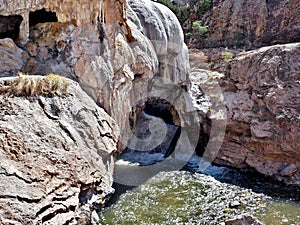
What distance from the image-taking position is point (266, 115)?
36.5 ft

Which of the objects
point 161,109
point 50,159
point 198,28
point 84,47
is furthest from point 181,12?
point 50,159

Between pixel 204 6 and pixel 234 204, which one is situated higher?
pixel 204 6

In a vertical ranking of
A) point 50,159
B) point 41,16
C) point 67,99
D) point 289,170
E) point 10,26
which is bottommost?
point 289,170

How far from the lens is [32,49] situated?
7.34 metres

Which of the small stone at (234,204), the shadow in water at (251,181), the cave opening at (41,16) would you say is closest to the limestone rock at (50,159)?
the cave opening at (41,16)

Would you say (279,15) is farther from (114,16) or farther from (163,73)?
(114,16)

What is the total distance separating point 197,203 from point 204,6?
21838mm

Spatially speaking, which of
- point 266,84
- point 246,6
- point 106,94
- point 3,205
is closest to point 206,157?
point 266,84

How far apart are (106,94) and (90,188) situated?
307 centimetres

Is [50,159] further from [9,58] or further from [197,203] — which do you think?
[197,203]

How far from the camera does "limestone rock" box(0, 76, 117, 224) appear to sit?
416cm

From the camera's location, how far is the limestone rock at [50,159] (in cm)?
416

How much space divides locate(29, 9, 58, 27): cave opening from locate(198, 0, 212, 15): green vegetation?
20.2m

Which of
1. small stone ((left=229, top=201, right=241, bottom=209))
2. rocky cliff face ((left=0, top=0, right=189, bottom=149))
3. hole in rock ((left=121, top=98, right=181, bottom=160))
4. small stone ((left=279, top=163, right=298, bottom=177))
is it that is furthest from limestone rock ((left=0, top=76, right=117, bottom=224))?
hole in rock ((left=121, top=98, right=181, bottom=160))
